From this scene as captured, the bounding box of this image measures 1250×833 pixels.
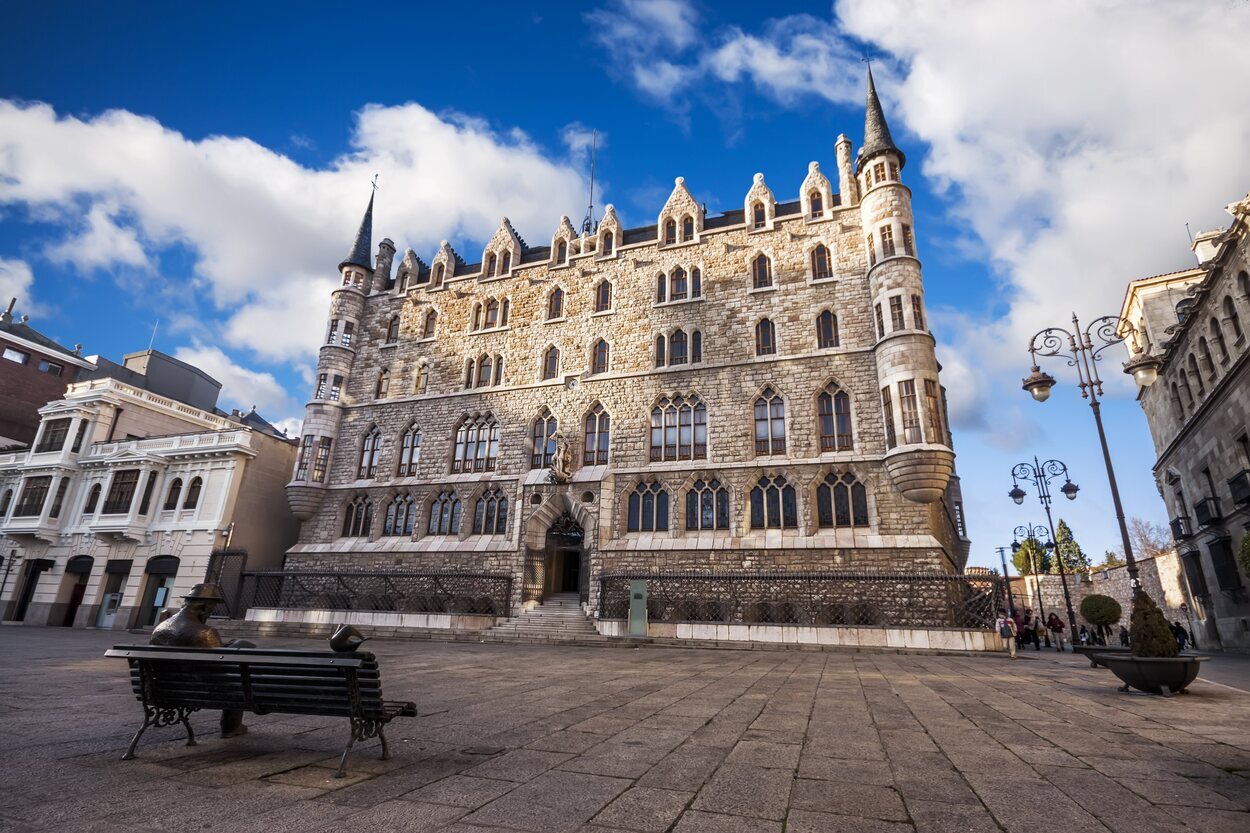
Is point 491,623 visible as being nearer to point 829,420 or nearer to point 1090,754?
point 829,420

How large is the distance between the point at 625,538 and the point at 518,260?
51.7 ft

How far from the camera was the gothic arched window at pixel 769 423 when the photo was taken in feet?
71.8

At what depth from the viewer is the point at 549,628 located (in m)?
19.5

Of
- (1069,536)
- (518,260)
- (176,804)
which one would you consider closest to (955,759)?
(176,804)

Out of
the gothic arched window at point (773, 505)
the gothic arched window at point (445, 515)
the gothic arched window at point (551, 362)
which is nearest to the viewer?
the gothic arched window at point (773, 505)

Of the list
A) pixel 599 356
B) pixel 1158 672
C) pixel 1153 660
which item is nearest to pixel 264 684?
pixel 1153 660

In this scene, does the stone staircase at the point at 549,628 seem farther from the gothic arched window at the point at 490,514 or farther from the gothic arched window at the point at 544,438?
the gothic arched window at the point at 544,438

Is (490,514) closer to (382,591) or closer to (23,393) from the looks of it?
(382,591)

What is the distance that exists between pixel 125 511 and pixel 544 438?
A: 2004 cm

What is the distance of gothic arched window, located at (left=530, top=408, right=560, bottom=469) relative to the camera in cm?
2494

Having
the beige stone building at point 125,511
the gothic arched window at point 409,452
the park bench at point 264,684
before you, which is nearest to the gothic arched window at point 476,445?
the gothic arched window at point 409,452

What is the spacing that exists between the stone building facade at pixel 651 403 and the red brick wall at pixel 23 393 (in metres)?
20.7

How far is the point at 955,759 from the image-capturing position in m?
4.46

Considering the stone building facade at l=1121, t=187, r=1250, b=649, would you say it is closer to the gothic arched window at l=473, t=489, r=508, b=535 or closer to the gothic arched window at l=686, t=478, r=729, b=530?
the gothic arched window at l=686, t=478, r=729, b=530
